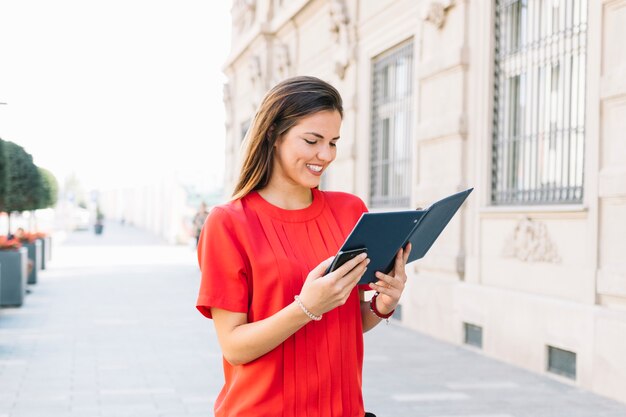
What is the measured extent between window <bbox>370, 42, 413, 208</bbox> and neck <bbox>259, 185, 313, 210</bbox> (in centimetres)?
924

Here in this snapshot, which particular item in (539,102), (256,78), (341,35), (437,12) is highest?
(256,78)

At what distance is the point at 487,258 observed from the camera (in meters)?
8.87

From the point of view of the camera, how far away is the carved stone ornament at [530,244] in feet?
25.3

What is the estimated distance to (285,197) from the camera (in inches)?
85.7

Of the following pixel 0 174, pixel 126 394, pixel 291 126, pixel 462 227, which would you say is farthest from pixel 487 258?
pixel 291 126

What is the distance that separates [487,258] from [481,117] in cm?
150

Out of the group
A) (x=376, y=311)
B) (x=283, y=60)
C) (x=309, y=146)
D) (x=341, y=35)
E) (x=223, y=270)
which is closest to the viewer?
(x=223, y=270)

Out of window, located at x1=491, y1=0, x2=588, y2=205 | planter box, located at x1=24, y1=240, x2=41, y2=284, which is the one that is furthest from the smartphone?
planter box, located at x1=24, y1=240, x2=41, y2=284

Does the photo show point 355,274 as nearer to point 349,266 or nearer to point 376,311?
point 349,266

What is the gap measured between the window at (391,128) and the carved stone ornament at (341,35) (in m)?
0.82

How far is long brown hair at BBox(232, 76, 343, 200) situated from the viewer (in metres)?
2.06

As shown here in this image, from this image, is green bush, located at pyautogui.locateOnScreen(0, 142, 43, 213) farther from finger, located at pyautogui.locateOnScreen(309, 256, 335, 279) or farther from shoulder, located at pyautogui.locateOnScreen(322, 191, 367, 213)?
finger, located at pyautogui.locateOnScreen(309, 256, 335, 279)

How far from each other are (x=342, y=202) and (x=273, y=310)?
0.42 meters

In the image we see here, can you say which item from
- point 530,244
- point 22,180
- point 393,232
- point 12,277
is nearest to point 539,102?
point 530,244
